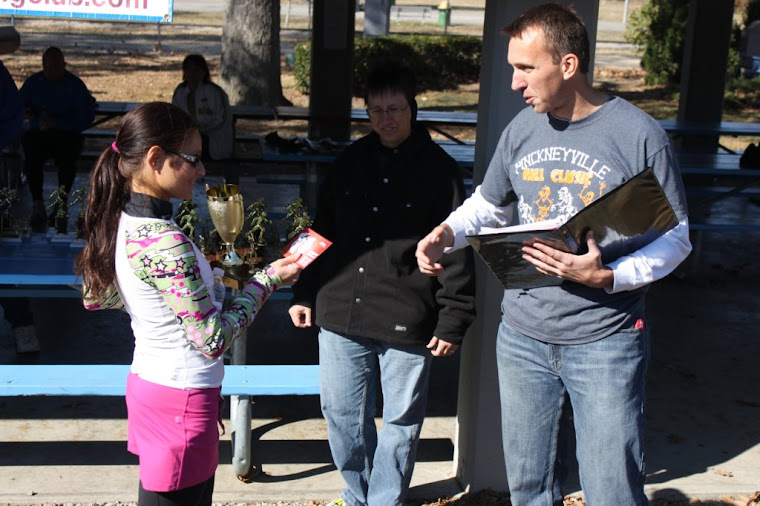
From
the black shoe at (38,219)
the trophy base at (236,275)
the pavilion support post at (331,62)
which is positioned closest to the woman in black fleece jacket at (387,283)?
the trophy base at (236,275)

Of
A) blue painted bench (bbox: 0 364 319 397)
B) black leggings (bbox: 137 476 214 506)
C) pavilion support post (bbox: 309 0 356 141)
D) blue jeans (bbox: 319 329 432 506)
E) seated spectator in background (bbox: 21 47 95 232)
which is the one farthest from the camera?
pavilion support post (bbox: 309 0 356 141)

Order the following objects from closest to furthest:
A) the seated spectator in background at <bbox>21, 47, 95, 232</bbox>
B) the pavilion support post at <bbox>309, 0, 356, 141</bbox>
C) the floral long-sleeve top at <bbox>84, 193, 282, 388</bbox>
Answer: the floral long-sleeve top at <bbox>84, 193, 282, 388</bbox>, the seated spectator in background at <bbox>21, 47, 95, 232</bbox>, the pavilion support post at <bbox>309, 0, 356, 141</bbox>

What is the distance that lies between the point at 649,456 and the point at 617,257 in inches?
86.5

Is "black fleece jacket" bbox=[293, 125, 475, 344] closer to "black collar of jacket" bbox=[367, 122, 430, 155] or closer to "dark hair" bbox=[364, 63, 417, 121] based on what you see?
"black collar of jacket" bbox=[367, 122, 430, 155]

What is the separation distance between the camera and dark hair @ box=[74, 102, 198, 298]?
248 cm

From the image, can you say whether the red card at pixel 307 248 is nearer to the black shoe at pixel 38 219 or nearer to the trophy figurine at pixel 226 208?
the trophy figurine at pixel 226 208

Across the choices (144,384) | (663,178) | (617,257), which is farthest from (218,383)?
(663,178)

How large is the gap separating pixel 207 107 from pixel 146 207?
621cm

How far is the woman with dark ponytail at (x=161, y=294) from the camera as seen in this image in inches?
97.1

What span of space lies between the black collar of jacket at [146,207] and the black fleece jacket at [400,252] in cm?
96

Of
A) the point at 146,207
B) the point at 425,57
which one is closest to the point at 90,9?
the point at 146,207

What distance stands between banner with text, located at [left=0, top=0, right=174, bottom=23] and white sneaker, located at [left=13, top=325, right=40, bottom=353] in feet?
8.34

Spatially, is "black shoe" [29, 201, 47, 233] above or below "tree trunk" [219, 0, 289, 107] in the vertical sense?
below

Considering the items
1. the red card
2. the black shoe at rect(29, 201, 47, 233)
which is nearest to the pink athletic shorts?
the red card
